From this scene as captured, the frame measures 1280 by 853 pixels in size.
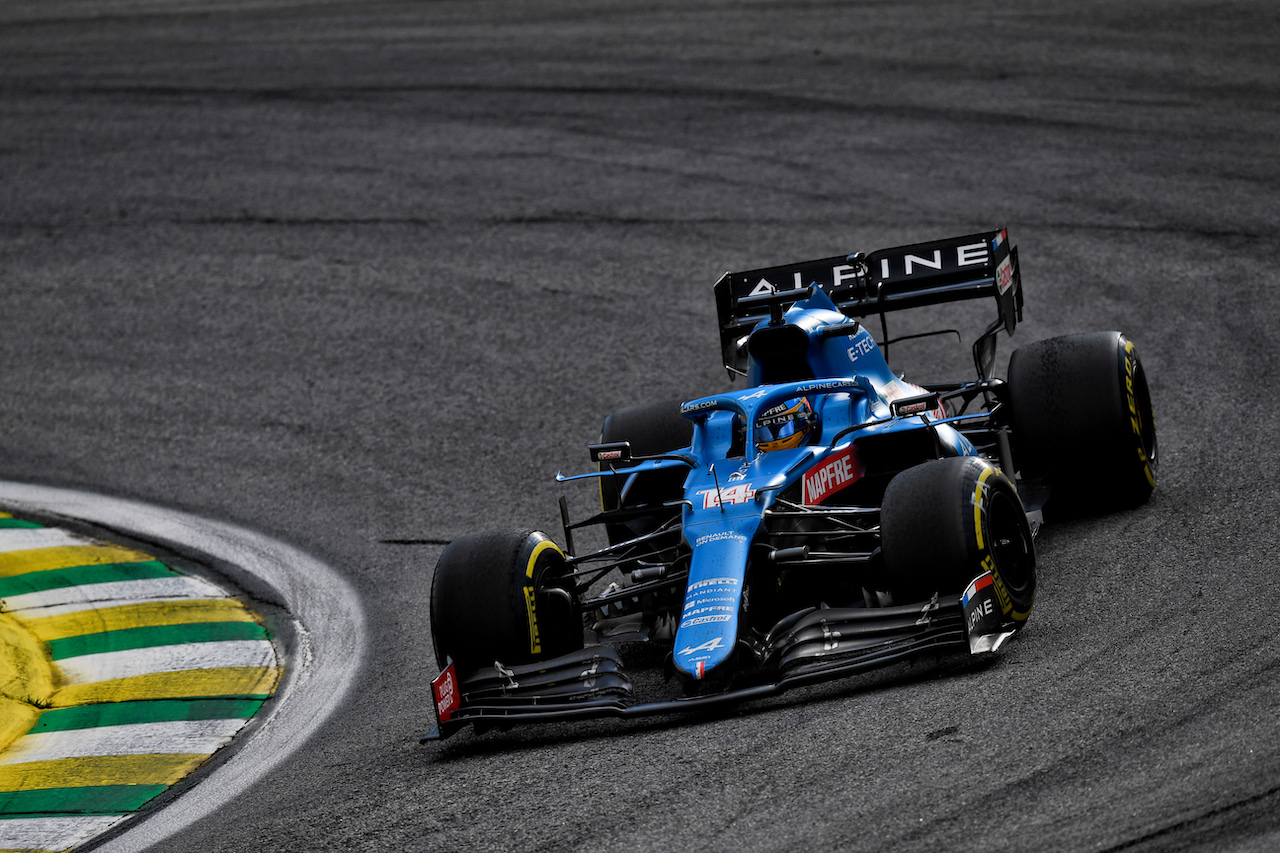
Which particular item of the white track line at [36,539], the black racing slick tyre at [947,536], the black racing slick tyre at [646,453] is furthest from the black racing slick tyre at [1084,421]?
the white track line at [36,539]

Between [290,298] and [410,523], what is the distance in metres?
4.89

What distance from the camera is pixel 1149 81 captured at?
1680 centimetres

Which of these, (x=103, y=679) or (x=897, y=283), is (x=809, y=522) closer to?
(x=897, y=283)

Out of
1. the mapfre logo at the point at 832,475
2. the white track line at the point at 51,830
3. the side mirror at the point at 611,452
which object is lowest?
the white track line at the point at 51,830

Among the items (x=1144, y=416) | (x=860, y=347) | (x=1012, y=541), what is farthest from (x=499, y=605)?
(x=1144, y=416)

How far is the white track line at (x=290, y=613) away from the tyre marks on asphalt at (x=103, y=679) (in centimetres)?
18

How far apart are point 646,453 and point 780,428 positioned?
1.60m

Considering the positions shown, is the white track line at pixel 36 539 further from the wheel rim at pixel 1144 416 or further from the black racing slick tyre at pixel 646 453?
the wheel rim at pixel 1144 416

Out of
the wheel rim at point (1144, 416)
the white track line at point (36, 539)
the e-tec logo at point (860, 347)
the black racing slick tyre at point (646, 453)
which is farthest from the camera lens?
the white track line at point (36, 539)

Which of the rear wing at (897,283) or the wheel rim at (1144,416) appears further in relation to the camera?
the rear wing at (897,283)

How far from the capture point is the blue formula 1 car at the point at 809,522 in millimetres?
6148

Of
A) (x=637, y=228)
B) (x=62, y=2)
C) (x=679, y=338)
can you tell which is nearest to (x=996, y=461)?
(x=679, y=338)

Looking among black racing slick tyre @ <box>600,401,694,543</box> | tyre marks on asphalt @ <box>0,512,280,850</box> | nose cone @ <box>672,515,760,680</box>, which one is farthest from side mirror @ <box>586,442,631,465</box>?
tyre marks on asphalt @ <box>0,512,280,850</box>

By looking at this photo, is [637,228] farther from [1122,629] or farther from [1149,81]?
[1122,629]
